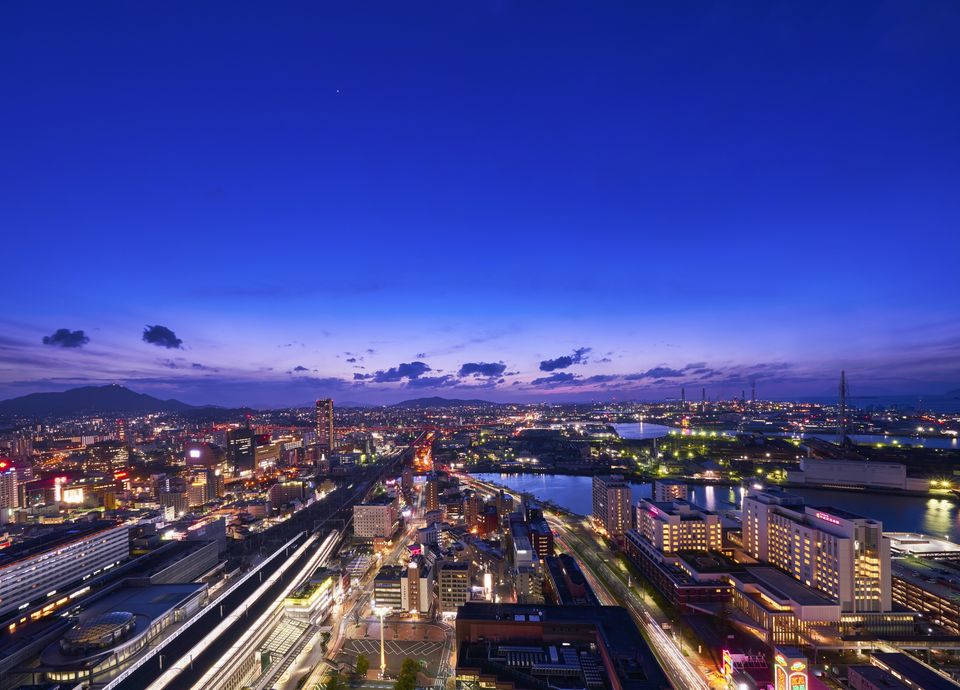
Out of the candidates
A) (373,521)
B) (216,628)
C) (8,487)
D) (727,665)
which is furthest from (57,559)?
(727,665)

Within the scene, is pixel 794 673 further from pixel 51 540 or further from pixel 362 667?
pixel 51 540

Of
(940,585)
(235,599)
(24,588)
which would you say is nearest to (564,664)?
(235,599)

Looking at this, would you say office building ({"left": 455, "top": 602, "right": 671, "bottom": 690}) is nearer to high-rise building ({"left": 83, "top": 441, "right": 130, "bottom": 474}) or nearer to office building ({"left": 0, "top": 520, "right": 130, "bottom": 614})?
office building ({"left": 0, "top": 520, "right": 130, "bottom": 614})

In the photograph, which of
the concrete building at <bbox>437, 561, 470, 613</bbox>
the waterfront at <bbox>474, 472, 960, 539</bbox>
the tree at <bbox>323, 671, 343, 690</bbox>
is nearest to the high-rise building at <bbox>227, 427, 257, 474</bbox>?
the waterfront at <bbox>474, 472, 960, 539</bbox>

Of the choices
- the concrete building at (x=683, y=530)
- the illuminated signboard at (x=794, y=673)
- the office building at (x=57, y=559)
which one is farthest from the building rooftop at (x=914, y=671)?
the office building at (x=57, y=559)

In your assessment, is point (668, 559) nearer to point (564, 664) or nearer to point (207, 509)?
point (564, 664)

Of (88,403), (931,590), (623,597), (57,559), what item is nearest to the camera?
(931,590)

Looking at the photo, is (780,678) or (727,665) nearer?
(780,678)
